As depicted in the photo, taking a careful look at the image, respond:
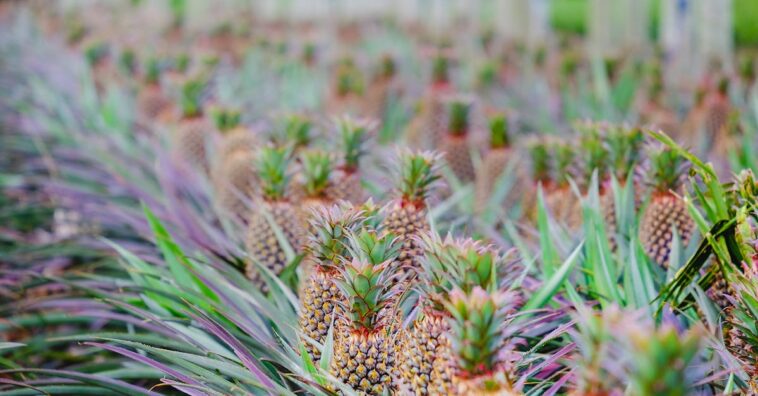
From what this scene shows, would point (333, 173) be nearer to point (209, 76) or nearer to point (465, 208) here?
point (465, 208)

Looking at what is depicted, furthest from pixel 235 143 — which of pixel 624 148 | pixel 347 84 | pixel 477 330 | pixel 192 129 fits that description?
pixel 477 330

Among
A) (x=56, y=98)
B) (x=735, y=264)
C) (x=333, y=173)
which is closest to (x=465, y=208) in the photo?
(x=333, y=173)

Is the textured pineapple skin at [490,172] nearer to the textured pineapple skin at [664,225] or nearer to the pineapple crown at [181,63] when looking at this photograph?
the textured pineapple skin at [664,225]

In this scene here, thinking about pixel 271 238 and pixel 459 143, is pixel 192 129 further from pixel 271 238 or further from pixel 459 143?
pixel 271 238

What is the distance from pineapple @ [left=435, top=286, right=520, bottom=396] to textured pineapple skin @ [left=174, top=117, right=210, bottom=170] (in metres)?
2.92

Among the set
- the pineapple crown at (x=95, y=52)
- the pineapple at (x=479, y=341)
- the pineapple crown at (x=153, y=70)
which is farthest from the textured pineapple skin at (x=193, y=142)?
the pineapple at (x=479, y=341)

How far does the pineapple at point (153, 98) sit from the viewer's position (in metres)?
5.12

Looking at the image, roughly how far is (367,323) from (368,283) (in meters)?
0.09

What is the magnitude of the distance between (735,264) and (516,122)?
352 centimetres

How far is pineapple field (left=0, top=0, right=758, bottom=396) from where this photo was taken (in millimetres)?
1549

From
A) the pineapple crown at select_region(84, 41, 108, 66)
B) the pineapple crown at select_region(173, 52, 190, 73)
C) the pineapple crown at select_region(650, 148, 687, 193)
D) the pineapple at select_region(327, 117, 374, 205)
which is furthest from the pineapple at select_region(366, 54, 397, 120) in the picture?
the pineapple crown at select_region(650, 148, 687, 193)

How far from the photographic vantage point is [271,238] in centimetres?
247

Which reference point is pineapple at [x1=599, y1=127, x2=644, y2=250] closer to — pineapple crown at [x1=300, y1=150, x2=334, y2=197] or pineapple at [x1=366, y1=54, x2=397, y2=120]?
pineapple crown at [x1=300, y1=150, x2=334, y2=197]

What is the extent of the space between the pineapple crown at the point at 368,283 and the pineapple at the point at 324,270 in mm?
74
